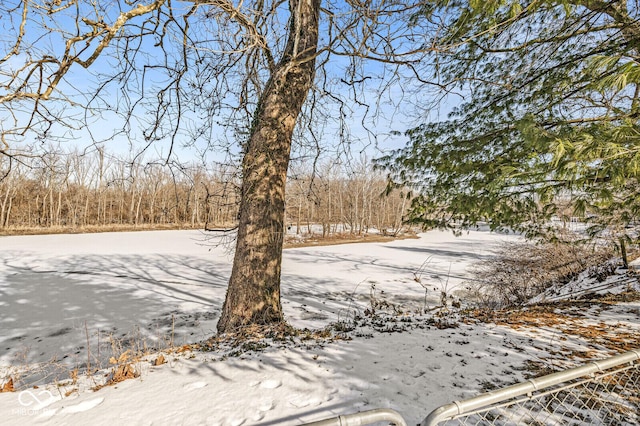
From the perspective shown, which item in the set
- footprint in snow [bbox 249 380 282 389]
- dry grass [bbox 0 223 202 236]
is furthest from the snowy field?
dry grass [bbox 0 223 202 236]

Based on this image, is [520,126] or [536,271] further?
[536,271]

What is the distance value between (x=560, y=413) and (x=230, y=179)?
4.41 metres

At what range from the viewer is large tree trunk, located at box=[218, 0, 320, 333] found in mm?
3934

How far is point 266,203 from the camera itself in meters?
4.01

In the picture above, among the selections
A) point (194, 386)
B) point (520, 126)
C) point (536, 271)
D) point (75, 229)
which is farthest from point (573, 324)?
point (75, 229)

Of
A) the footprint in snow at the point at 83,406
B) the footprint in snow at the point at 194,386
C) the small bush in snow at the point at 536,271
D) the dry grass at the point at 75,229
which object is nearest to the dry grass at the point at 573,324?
the small bush in snow at the point at 536,271

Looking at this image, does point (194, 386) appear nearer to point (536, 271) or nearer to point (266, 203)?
point (266, 203)

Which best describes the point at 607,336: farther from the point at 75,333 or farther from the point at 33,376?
the point at 75,333

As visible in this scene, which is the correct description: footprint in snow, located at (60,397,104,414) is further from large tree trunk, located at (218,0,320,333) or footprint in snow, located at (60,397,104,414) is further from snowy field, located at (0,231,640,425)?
large tree trunk, located at (218,0,320,333)

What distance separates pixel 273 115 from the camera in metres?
4.04

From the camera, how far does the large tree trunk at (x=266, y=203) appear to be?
393 centimetres

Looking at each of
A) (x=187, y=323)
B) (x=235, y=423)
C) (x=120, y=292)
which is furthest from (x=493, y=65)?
(x=120, y=292)

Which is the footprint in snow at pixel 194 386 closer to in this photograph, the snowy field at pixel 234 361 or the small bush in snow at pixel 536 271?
the snowy field at pixel 234 361

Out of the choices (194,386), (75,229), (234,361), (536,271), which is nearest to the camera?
(194,386)
